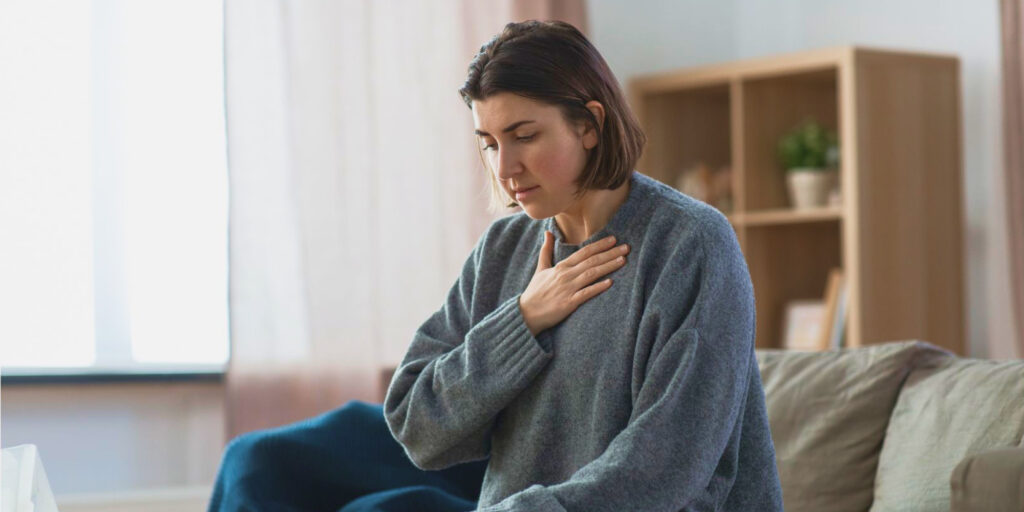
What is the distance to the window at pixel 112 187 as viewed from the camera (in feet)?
10.7

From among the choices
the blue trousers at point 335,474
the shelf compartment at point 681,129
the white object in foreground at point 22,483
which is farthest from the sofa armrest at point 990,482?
the shelf compartment at point 681,129

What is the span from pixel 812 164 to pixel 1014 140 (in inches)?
24.4

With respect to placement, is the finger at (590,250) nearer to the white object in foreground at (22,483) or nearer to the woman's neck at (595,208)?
the woman's neck at (595,208)

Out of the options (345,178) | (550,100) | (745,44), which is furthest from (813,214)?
(550,100)

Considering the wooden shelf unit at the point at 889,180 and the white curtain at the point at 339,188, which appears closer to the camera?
the white curtain at the point at 339,188

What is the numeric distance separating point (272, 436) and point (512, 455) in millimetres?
912

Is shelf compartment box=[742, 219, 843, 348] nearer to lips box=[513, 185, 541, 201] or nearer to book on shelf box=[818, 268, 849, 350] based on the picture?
book on shelf box=[818, 268, 849, 350]

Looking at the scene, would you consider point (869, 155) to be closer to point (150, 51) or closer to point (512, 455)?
point (150, 51)

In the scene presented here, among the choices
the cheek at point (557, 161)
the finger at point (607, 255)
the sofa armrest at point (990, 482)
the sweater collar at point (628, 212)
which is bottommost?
the sofa armrest at point (990, 482)

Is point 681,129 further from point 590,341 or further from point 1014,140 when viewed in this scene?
point 590,341

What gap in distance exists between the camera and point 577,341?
1.58 m

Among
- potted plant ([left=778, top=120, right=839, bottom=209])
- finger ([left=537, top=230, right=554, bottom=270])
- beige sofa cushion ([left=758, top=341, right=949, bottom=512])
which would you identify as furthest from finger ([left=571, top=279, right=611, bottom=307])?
potted plant ([left=778, top=120, right=839, bottom=209])

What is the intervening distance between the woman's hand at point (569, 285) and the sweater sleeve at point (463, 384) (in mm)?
20

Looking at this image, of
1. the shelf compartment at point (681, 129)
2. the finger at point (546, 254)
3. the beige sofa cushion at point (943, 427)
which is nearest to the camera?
the finger at point (546, 254)
